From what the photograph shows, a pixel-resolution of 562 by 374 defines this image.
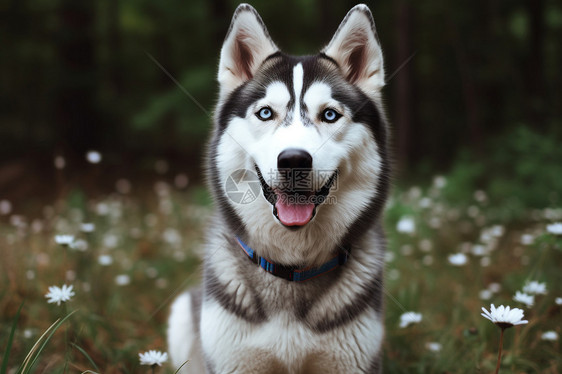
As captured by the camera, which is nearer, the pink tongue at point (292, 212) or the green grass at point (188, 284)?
the pink tongue at point (292, 212)

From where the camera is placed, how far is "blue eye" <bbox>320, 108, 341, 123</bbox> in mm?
2275

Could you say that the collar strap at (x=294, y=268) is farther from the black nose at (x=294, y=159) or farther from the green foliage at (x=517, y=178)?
the green foliage at (x=517, y=178)

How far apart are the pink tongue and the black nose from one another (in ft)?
0.75

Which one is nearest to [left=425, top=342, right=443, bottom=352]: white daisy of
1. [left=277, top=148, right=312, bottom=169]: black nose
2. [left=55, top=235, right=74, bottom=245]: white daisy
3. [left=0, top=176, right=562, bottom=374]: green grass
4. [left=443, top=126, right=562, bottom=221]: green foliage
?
[left=0, top=176, right=562, bottom=374]: green grass

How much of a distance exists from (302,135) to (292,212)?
38 centimetres

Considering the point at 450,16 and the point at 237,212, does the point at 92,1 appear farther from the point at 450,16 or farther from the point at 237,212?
the point at 237,212

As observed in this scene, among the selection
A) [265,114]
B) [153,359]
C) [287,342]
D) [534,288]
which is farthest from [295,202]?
[534,288]

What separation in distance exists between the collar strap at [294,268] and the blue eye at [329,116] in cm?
74

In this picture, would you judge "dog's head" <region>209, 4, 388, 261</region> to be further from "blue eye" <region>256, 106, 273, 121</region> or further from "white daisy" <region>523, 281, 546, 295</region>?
"white daisy" <region>523, 281, 546, 295</region>

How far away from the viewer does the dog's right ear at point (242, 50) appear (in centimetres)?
240

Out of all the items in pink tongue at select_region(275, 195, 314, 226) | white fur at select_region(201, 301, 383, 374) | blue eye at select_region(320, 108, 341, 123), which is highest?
blue eye at select_region(320, 108, 341, 123)

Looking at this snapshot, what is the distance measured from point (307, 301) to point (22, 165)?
10.6 meters

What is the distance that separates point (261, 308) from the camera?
2.20 metres

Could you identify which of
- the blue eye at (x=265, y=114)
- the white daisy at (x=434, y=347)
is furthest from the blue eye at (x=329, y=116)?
the white daisy at (x=434, y=347)
